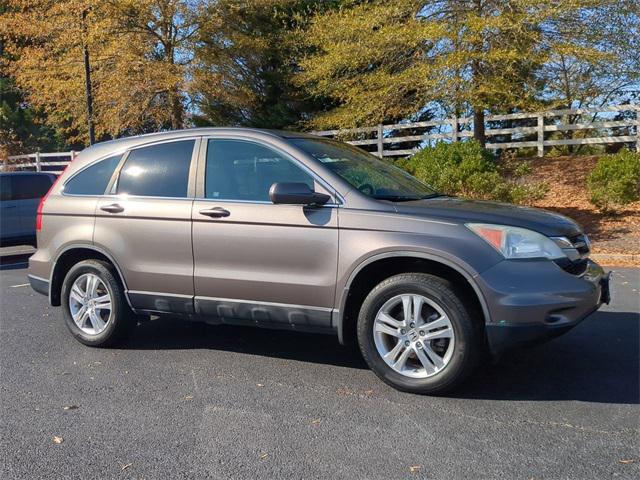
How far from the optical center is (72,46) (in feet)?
61.1

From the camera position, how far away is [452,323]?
3.96 metres

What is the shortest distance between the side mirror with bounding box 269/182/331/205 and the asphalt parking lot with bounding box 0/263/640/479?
1306 mm

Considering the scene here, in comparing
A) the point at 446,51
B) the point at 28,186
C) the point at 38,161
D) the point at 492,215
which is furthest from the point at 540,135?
the point at 38,161

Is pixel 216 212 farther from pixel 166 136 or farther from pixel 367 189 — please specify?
pixel 367 189

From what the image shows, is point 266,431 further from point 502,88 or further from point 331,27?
point 331,27

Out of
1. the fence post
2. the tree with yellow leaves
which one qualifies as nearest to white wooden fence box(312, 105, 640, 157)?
the fence post

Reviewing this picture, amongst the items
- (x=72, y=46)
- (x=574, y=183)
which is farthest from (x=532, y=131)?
(x=72, y=46)

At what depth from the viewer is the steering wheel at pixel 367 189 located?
14.8 ft

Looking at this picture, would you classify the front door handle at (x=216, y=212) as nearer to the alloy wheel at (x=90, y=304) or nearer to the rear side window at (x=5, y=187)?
the alloy wheel at (x=90, y=304)

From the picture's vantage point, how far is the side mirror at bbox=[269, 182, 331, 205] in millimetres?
4266

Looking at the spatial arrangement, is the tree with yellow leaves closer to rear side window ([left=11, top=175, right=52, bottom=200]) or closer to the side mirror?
rear side window ([left=11, top=175, right=52, bottom=200])

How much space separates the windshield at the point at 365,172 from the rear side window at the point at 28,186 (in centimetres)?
933

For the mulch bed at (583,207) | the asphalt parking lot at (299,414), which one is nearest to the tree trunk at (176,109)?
the mulch bed at (583,207)

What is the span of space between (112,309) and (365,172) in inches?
96.0
